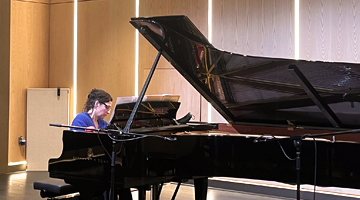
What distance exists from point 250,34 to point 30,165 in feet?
12.9

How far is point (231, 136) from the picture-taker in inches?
157

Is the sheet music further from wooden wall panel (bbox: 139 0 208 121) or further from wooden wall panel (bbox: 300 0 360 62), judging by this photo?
wooden wall panel (bbox: 139 0 208 121)

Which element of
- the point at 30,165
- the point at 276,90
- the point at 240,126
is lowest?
the point at 30,165

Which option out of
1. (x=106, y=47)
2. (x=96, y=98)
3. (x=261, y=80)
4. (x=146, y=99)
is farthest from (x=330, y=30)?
(x=106, y=47)

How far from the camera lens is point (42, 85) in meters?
8.02

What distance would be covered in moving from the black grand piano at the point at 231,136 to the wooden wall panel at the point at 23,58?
3.91 metres

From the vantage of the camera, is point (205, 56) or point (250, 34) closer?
point (205, 56)

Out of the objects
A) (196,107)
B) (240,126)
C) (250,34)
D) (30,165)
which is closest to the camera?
(240,126)

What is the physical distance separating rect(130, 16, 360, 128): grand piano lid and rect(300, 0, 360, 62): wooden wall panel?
5.33ft

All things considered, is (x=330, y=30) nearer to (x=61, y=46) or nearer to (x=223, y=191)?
(x=223, y=191)

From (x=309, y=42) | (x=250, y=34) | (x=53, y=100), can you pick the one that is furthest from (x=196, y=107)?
(x=53, y=100)

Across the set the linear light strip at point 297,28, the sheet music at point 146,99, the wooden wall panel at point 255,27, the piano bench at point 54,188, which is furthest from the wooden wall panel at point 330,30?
the piano bench at point 54,188

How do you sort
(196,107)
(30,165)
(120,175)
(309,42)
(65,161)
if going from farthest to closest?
1. (30,165)
2. (196,107)
3. (309,42)
4. (65,161)
5. (120,175)

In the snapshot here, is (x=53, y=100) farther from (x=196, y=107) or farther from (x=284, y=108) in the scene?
(x=284, y=108)
